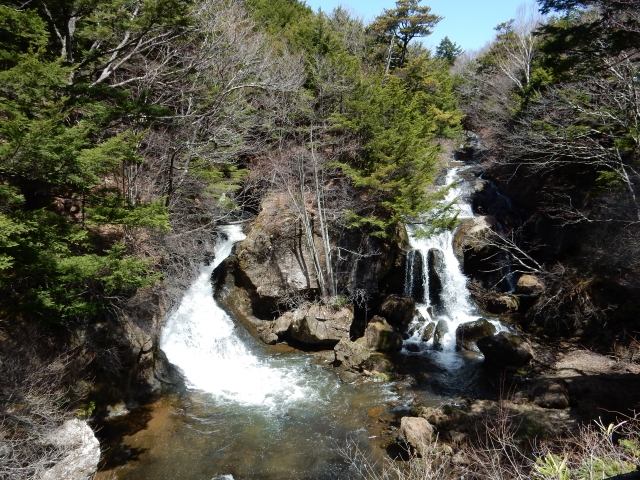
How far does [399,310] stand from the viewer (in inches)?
617

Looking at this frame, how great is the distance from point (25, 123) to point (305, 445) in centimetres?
897

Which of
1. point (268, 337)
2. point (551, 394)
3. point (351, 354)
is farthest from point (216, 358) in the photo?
point (551, 394)

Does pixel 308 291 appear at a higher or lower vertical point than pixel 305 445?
higher

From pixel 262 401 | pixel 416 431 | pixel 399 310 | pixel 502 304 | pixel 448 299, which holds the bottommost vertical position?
pixel 262 401

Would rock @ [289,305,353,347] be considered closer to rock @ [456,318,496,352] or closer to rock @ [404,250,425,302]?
rock @ [404,250,425,302]

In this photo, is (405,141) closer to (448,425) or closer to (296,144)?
(296,144)

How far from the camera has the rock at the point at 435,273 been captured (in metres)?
16.8

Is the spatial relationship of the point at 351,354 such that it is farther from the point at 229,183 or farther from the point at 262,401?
the point at 229,183

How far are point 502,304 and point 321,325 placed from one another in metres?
8.16

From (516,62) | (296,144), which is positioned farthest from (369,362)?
(516,62)

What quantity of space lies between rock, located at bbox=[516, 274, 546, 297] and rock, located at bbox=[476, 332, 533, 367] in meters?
Result: 3.60

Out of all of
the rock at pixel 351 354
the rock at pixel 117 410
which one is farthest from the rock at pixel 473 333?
the rock at pixel 117 410

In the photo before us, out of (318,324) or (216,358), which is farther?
(318,324)

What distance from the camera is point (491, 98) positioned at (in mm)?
26250
